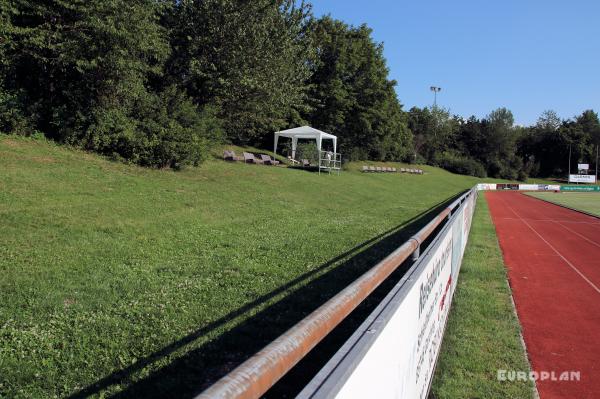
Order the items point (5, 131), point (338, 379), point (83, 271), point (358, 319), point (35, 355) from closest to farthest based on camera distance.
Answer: point (338, 379)
point (35, 355)
point (358, 319)
point (83, 271)
point (5, 131)

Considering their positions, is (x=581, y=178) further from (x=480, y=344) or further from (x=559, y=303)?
(x=480, y=344)

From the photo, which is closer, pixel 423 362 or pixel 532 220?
pixel 423 362

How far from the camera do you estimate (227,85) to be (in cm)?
2358

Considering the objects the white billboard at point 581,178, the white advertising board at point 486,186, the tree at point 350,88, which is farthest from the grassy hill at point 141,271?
the white billboard at point 581,178

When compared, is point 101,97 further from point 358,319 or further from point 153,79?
point 358,319

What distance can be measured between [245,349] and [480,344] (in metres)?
3.04

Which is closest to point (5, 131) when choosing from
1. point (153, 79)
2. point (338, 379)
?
point (153, 79)

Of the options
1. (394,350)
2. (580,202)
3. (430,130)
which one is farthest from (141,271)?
(430,130)

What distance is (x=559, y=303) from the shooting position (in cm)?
793

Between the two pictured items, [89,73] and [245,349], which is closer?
[245,349]

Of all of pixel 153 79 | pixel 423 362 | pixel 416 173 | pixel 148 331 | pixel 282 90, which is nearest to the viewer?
pixel 423 362

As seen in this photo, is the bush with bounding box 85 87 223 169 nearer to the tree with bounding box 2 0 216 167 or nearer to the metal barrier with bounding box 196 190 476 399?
the tree with bounding box 2 0 216 167

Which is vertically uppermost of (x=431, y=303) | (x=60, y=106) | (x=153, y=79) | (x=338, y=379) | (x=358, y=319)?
(x=153, y=79)

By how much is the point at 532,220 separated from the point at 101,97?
20.8m
